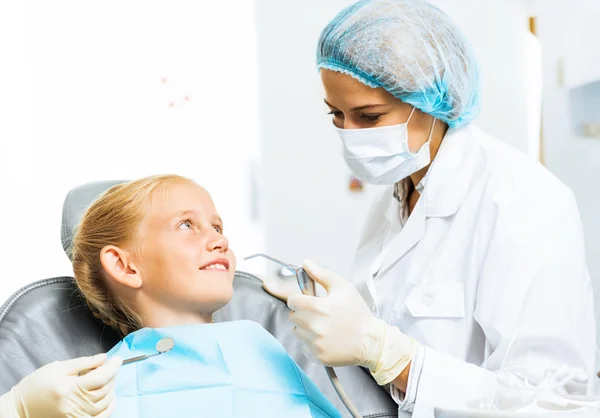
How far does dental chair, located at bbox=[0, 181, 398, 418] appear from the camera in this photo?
146 centimetres

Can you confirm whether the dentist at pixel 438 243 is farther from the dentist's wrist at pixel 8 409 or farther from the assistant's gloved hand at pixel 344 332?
the dentist's wrist at pixel 8 409

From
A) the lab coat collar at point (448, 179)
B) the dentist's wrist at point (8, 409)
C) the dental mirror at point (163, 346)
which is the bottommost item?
the dentist's wrist at point (8, 409)

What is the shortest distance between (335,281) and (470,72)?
656 millimetres

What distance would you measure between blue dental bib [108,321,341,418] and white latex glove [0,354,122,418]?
0.30ft

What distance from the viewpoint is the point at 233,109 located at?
319 centimetres

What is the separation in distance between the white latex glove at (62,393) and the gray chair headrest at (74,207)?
0.48 m

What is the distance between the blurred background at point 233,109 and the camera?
255cm

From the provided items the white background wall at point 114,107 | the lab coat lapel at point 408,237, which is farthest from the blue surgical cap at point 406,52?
the white background wall at point 114,107

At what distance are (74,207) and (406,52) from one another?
868 mm

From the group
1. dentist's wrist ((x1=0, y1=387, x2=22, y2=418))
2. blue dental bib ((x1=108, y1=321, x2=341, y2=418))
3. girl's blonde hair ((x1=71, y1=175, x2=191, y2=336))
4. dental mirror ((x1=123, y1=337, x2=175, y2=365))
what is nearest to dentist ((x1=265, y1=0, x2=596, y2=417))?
blue dental bib ((x1=108, y1=321, x2=341, y2=418))

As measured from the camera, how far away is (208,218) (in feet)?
5.20

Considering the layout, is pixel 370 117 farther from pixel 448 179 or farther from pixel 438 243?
pixel 438 243

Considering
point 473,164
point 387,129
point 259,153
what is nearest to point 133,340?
point 387,129

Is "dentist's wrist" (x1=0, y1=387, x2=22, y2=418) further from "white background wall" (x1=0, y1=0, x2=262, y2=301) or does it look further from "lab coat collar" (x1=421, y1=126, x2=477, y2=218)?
"white background wall" (x1=0, y1=0, x2=262, y2=301)
